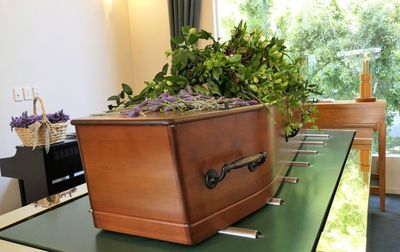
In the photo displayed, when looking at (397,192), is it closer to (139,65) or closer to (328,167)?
(328,167)

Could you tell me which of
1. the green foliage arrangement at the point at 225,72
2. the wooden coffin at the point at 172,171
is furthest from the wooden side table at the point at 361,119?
the wooden coffin at the point at 172,171

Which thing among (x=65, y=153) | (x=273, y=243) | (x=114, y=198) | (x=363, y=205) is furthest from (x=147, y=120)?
(x=65, y=153)

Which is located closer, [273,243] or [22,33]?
[273,243]

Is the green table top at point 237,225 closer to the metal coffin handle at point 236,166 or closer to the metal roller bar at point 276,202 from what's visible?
the metal roller bar at point 276,202

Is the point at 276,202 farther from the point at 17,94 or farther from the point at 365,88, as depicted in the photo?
the point at 17,94

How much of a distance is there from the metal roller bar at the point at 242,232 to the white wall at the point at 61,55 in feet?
9.15

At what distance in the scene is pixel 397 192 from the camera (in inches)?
137

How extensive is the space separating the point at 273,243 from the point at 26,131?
226 centimetres

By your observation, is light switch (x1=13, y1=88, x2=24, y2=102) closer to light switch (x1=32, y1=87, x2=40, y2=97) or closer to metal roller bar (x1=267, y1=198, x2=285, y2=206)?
light switch (x1=32, y1=87, x2=40, y2=97)

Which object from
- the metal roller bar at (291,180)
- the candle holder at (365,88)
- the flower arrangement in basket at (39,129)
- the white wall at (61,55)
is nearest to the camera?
the metal roller bar at (291,180)

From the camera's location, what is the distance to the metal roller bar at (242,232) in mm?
707

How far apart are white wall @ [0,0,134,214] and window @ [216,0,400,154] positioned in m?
1.51

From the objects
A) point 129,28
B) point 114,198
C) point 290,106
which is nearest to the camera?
point 114,198

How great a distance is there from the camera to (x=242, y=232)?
28.6 inches
